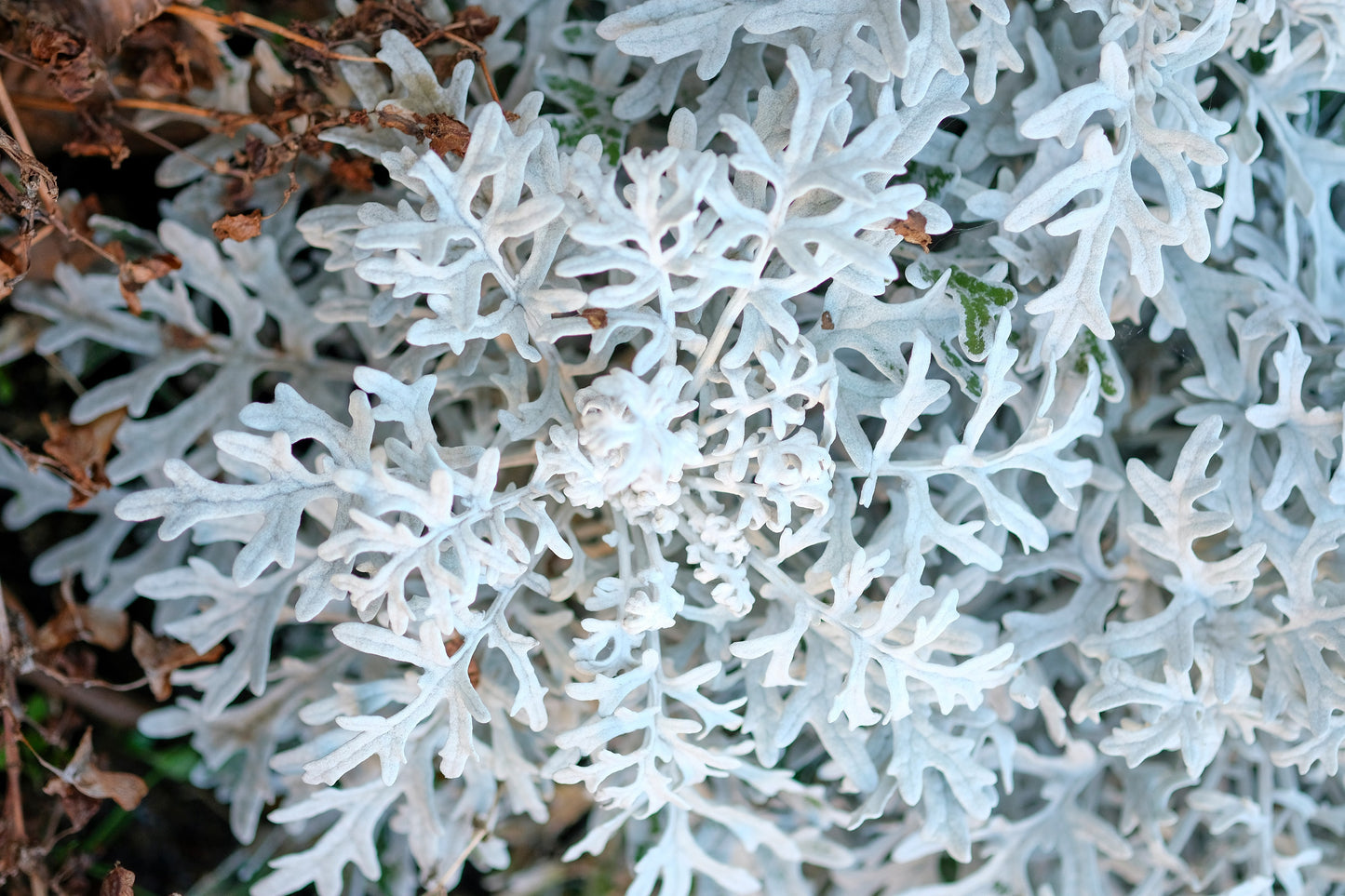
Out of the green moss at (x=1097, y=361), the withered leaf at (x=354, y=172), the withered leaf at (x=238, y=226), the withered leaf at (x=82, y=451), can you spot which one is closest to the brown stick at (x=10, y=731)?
the withered leaf at (x=82, y=451)

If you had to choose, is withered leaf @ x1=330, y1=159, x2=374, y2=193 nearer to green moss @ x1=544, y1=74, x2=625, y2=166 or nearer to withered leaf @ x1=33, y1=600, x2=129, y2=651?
green moss @ x1=544, y1=74, x2=625, y2=166

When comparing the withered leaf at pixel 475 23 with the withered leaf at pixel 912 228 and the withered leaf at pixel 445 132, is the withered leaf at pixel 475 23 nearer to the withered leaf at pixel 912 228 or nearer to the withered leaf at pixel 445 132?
the withered leaf at pixel 445 132

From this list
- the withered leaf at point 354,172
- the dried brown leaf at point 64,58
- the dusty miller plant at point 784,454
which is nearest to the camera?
the dusty miller plant at point 784,454

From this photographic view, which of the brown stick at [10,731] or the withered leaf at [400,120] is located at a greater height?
the withered leaf at [400,120]

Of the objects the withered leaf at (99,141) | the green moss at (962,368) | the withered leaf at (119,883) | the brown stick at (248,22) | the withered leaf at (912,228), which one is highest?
the brown stick at (248,22)

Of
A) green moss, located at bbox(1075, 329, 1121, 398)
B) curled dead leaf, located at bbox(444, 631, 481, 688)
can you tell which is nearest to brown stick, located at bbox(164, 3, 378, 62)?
curled dead leaf, located at bbox(444, 631, 481, 688)

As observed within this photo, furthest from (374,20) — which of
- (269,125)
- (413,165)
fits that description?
(413,165)
